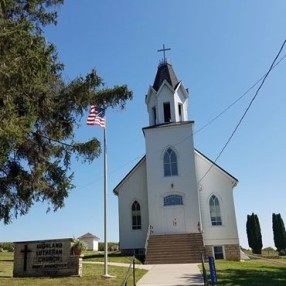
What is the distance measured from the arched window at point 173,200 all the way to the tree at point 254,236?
47.8 feet

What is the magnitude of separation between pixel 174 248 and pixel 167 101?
11888 mm

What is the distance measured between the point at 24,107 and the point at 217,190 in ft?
61.6

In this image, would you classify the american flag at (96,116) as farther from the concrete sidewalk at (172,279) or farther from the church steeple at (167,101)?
the church steeple at (167,101)

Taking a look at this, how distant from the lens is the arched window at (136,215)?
94.7ft

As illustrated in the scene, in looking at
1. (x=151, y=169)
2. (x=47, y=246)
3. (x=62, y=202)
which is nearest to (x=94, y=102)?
(x=62, y=202)

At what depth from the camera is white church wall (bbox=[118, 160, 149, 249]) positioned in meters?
28.4

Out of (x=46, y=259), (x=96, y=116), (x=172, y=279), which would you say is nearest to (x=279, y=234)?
(x=172, y=279)

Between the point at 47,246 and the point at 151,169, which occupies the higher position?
the point at 151,169

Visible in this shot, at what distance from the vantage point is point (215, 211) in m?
28.1

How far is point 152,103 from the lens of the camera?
31375 mm

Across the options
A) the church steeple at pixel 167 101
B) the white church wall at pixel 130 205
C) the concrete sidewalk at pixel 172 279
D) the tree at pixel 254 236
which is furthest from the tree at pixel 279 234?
the concrete sidewalk at pixel 172 279

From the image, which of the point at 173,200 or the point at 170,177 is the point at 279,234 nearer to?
the point at 173,200

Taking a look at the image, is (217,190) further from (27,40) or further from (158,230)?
(27,40)

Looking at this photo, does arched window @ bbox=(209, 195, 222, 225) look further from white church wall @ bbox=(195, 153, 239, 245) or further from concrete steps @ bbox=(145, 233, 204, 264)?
concrete steps @ bbox=(145, 233, 204, 264)
